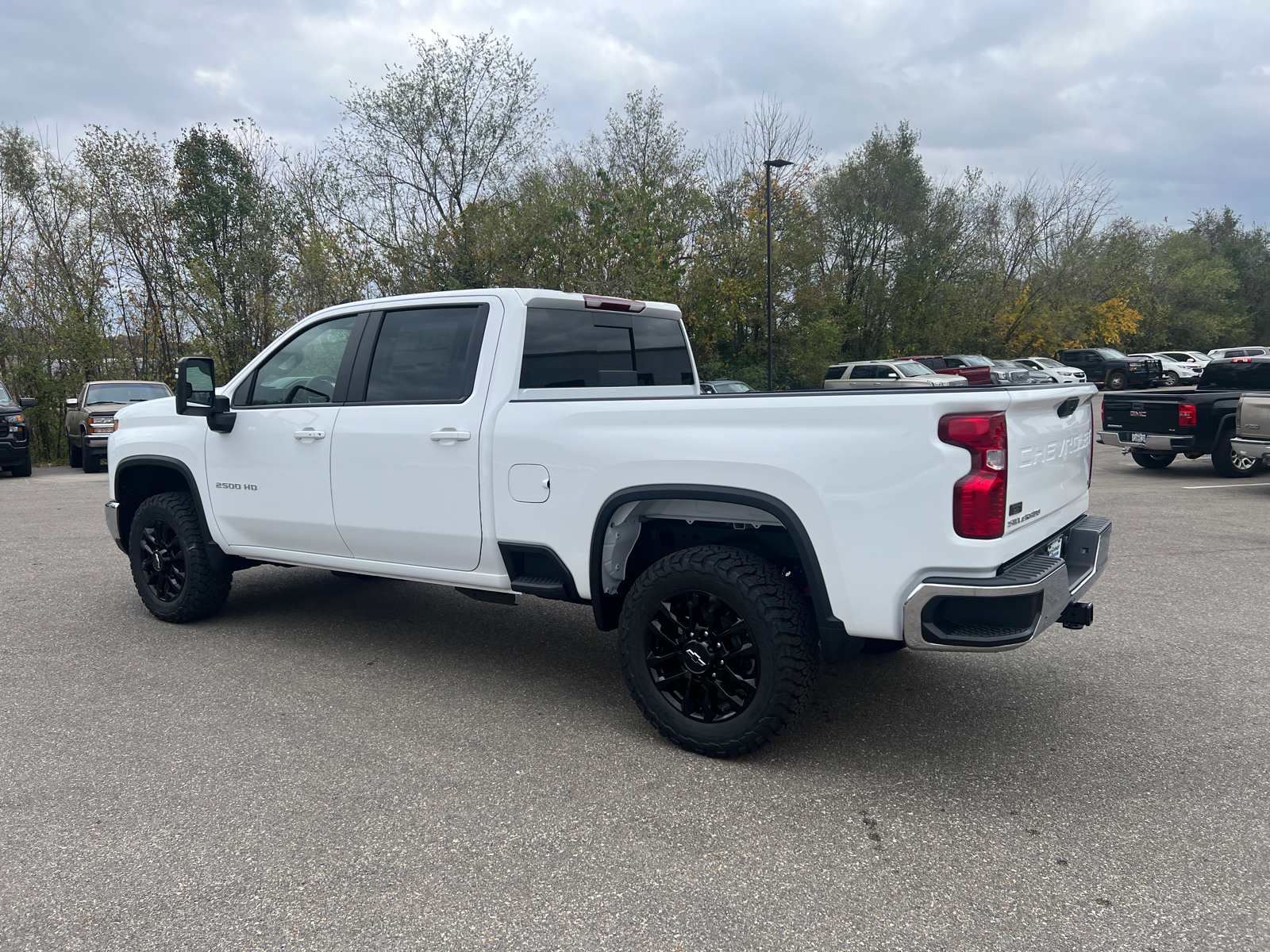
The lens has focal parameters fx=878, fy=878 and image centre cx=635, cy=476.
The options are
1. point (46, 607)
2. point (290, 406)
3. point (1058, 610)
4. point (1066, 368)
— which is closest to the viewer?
point (1058, 610)

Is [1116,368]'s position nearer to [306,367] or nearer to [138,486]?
[306,367]

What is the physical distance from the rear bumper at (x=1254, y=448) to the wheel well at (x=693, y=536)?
9857 millimetres

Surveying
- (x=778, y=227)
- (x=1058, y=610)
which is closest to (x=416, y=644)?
Result: (x=1058, y=610)

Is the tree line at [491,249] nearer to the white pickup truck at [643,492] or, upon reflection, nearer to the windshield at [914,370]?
the windshield at [914,370]

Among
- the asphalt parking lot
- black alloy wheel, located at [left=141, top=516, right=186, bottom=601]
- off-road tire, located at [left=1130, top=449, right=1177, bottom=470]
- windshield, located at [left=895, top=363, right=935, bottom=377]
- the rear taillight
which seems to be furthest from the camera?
windshield, located at [left=895, top=363, right=935, bottom=377]

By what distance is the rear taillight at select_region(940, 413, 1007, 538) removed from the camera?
292 centimetres

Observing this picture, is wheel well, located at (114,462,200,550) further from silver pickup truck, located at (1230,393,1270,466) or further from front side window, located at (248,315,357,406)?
silver pickup truck, located at (1230,393,1270,466)

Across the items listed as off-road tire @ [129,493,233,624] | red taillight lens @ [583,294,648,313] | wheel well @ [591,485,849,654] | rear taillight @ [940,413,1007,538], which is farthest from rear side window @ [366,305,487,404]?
rear taillight @ [940,413,1007,538]

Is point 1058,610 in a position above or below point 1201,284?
below

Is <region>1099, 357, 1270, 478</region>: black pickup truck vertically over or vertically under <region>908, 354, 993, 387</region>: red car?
under

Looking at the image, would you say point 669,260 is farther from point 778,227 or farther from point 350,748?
point 350,748

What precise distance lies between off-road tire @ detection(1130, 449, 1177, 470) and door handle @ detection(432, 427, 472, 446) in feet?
41.2

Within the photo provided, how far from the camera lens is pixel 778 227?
35.1 m

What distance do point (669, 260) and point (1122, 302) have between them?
34.6m
